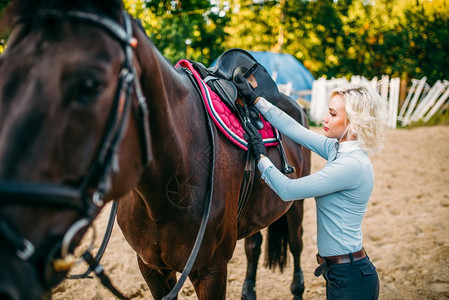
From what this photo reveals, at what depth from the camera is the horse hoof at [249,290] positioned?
3417 mm

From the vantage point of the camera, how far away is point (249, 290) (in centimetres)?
345

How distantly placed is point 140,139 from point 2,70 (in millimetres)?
460

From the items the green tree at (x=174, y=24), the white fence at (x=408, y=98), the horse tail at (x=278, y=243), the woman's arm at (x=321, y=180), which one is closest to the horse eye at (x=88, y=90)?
the woman's arm at (x=321, y=180)

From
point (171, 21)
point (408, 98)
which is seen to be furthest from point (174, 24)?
point (408, 98)

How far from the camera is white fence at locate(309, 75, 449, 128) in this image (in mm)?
13695

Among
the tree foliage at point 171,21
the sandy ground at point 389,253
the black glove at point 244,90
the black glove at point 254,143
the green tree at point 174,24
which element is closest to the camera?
the black glove at point 254,143

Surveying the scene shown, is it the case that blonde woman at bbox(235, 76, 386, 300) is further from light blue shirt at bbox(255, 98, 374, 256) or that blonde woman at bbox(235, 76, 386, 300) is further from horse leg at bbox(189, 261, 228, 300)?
horse leg at bbox(189, 261, 228, 300)

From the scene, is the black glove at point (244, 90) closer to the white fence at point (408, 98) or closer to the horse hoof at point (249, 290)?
the horse hoof at point (249, 290)

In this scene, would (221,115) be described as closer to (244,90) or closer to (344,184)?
(244,90)

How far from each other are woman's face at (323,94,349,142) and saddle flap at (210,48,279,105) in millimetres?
623

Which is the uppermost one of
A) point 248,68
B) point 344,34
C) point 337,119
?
point 344,34

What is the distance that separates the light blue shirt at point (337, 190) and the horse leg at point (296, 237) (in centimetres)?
123

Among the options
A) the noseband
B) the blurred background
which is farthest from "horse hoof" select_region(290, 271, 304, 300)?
the blurred background

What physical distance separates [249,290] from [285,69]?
14.5m
